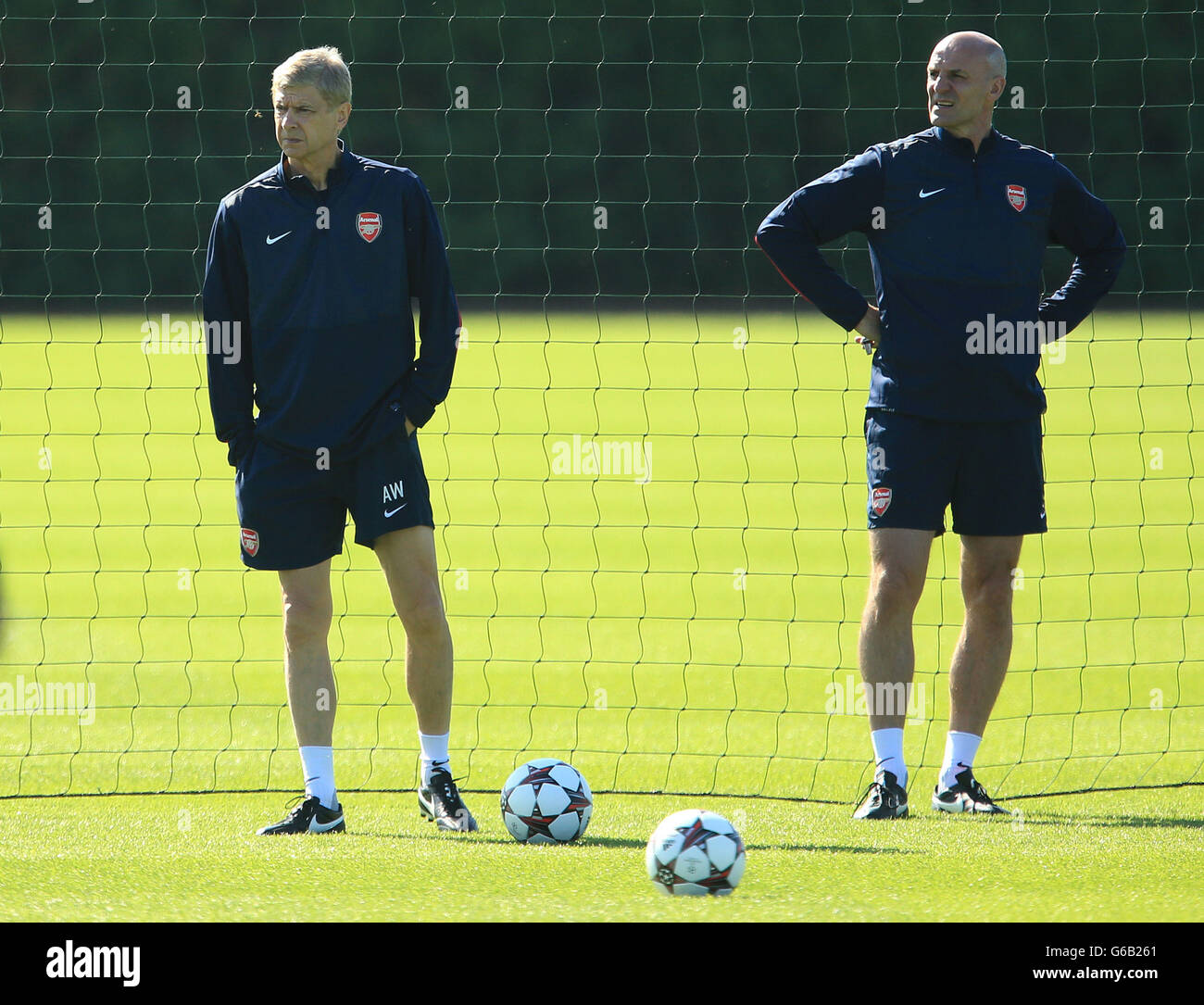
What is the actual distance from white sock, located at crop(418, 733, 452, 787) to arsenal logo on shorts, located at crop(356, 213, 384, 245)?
1.49m

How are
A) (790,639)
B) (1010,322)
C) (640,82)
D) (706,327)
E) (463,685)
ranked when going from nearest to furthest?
(1010,322) < (463,685) < (790,639) < (640,82) < (706,327)

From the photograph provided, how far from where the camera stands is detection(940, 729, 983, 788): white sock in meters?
5.04

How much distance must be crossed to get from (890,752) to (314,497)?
1.92m

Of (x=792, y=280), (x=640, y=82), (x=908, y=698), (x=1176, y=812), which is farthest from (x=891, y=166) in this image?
(x=640, y=82)

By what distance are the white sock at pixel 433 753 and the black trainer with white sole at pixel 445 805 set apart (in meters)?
0.02

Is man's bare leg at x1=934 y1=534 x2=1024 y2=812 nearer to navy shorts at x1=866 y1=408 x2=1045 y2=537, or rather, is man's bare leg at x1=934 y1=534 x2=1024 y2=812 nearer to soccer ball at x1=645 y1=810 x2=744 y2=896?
navy shorts at x1=866 y1=408 x2=1045 y2=537

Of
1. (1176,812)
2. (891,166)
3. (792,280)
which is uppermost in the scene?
(891,166)

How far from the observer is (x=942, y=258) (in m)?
4.92

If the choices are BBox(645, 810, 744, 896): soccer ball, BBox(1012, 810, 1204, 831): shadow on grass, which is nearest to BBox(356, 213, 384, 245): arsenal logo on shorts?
BBox(645, 810, 744, 896): soccer ball

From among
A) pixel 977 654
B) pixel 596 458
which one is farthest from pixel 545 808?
pixel 596 458

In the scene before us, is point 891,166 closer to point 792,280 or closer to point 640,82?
point 792,280

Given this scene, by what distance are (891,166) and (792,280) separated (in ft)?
1.53

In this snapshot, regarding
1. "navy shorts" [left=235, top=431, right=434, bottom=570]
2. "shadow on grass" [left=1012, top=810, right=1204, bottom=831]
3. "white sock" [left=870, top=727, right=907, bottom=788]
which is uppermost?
"navy shorts" [left=235, top=431, right=434, bottom=570]

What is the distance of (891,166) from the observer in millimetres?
4988
